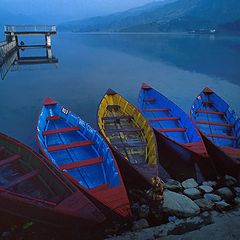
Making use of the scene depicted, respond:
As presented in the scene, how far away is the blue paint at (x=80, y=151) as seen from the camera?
24.5 feet

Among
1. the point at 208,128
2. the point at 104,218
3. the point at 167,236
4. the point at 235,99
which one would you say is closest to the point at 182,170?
the point at 208,128

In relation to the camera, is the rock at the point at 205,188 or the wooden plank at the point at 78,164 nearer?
the wooden plank at the point at 78,164

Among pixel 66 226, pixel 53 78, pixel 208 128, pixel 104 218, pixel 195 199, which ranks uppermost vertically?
pixel 53 78

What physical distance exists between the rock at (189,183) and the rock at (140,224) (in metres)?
2.59

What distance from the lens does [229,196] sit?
7.72 meters

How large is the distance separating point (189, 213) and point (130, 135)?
4.61m

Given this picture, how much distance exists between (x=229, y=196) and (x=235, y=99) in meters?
14.2

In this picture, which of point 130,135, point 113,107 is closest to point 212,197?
point 130,135

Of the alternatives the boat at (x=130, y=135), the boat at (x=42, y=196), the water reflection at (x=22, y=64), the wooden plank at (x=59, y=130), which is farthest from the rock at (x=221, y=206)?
the water reflection at (x=22, y=64)

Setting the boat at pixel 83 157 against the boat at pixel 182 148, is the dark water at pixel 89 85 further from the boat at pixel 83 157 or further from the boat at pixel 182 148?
the boat at pixel 182 148

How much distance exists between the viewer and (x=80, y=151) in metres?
9.21

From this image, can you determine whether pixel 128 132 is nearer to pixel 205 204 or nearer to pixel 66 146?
pixel 66 146

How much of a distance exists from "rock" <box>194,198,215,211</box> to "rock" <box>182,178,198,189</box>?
908mm

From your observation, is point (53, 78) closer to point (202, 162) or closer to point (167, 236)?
point (202, 162)
